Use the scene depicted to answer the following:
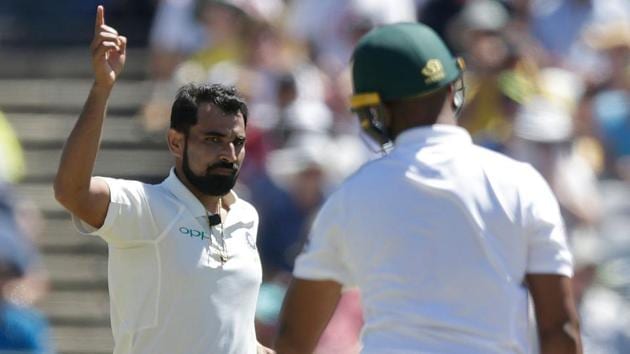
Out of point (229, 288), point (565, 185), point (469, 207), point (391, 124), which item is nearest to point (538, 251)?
point (469, 207)

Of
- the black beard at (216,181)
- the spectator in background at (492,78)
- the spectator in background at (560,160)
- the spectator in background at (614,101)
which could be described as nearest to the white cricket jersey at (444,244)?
the black beard at (216,181)

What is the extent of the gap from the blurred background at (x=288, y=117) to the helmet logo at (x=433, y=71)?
4.98 m

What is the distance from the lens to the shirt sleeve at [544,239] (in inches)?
173

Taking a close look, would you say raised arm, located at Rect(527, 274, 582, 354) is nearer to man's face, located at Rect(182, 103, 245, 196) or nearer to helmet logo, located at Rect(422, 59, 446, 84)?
helmet logo, located at Rect(422, 59, 446, 84)

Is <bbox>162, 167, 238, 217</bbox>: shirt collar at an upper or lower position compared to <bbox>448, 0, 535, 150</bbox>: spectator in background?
upper

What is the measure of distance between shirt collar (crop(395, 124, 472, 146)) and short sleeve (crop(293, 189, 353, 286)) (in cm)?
24

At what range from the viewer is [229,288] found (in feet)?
18.1

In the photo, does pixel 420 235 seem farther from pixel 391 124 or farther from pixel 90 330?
pixel 90 330

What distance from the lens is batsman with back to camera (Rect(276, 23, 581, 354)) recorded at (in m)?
4.41

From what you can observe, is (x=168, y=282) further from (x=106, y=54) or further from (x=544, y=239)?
(x=544, y=239)

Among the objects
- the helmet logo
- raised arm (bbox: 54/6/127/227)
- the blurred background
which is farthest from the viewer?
the blurred background

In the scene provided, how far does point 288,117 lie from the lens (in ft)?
36.6

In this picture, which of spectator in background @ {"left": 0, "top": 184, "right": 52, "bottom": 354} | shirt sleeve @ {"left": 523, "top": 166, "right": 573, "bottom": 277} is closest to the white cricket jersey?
shirt sleeve @ {"left": 523, "top": 166, "right": 573, "bottom": 277}

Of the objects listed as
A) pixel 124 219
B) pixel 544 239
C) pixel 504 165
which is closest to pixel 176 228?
pixel 124 219
